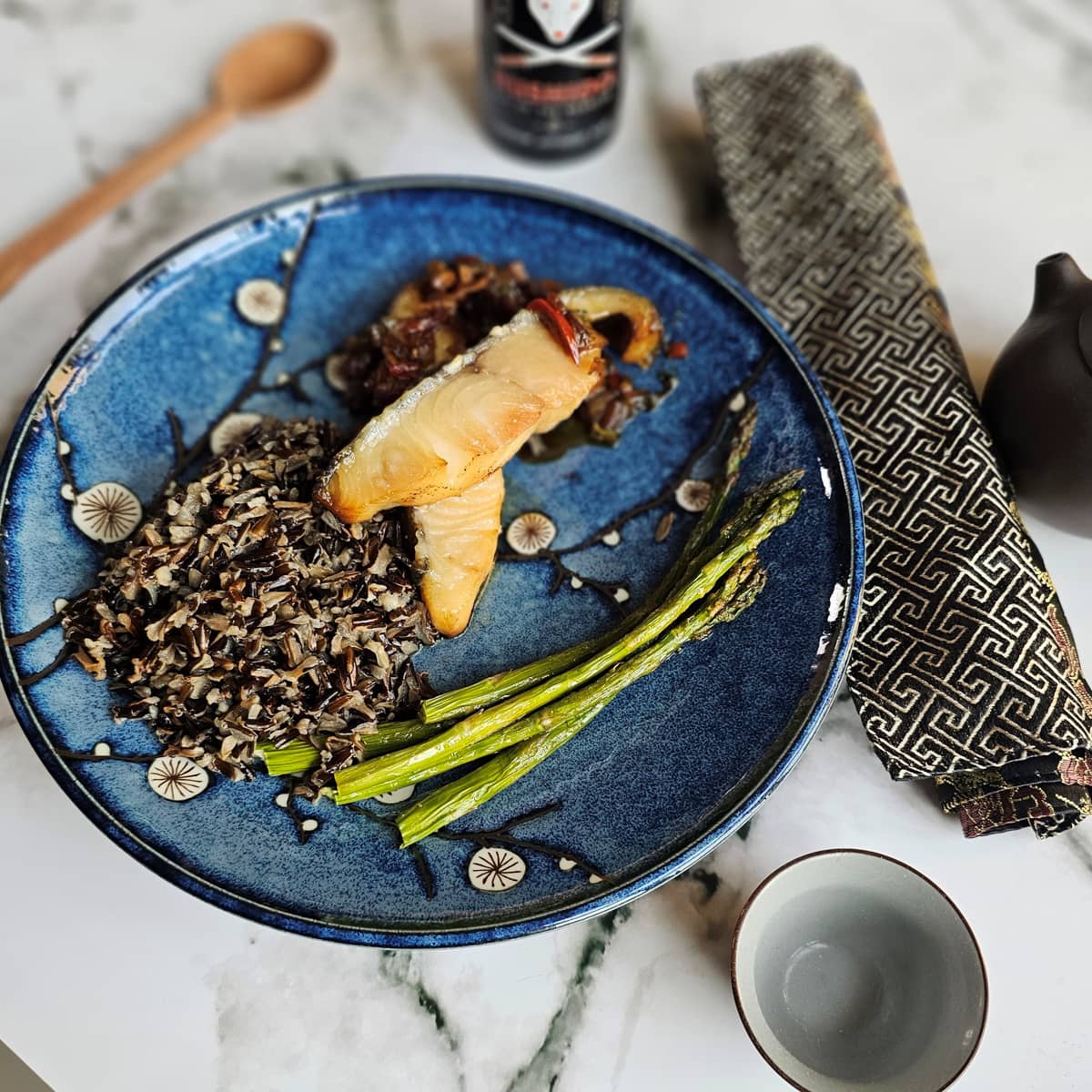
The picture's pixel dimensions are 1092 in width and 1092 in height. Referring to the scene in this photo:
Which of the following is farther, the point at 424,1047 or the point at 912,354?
the point at 912,354

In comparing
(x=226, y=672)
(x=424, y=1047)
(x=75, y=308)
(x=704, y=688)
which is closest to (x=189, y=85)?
(x=75, y=308)

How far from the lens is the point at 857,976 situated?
220 cm

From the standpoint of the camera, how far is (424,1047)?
227 cm

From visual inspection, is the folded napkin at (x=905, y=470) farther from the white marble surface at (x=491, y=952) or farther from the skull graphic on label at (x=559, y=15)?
the skull graphic on label at (x=559, y=15)

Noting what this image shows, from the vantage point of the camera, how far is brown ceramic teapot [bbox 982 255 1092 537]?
2.43 m

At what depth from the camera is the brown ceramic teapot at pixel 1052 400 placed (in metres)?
2.43

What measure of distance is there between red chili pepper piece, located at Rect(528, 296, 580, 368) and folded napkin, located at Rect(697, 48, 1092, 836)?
29.8 inches

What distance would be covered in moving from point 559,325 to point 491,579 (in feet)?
2.16

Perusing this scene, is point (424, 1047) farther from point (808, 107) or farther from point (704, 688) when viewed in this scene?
point (808, 107)

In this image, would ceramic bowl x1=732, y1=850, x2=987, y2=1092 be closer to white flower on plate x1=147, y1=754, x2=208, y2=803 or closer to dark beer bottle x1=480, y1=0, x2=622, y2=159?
white flower on plate x1=147, y1=754, x2=208, y2=803

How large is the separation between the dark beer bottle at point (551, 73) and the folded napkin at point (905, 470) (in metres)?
0.40

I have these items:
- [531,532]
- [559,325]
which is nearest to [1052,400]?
[559,325]

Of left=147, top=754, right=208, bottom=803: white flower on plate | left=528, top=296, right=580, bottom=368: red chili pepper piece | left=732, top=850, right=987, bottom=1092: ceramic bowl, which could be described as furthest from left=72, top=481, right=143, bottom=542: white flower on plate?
left=732, top=850, right=987, bottom=1092: ceramic bowl

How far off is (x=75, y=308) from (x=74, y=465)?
842mm
